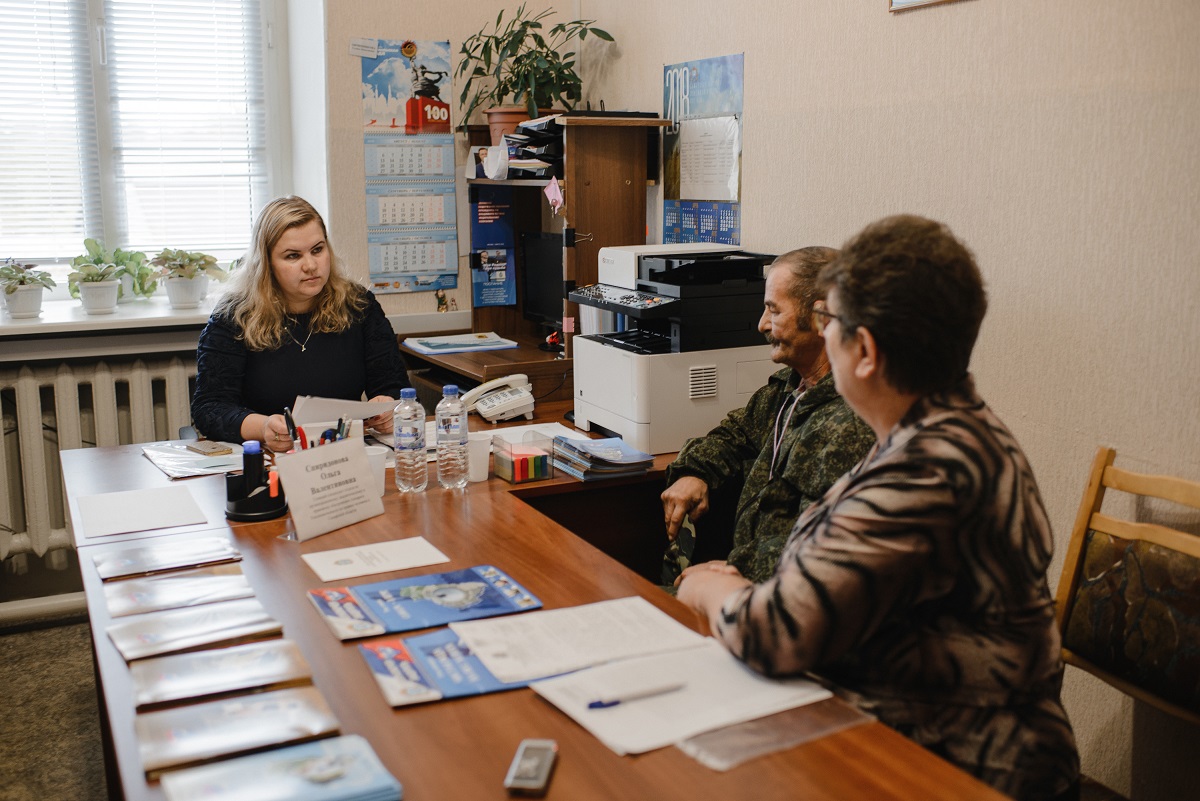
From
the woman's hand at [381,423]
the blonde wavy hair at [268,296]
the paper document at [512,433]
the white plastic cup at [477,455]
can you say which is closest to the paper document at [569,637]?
the white plastic cup at [477,455]

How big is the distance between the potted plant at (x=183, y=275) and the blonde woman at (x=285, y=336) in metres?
0.83

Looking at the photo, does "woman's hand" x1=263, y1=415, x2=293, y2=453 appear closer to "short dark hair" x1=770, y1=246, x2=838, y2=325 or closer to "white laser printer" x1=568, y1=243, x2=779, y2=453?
"white laser printer" x1=568, y1=243, x2=779, y2=453

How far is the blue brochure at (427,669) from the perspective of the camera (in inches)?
54.9

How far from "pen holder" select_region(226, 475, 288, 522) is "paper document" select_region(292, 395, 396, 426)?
36 cm

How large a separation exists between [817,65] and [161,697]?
2.15 metres

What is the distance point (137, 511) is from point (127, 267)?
1858mm

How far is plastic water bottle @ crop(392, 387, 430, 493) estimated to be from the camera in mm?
2299

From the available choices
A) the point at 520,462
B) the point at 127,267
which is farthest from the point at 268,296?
the point at 127,267

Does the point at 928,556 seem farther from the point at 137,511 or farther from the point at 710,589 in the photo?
the point at 137,511

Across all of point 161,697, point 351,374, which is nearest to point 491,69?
point 351,374

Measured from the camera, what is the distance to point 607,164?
3373 millimetres

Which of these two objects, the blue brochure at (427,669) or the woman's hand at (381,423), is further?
the woman's hand at (381,423)

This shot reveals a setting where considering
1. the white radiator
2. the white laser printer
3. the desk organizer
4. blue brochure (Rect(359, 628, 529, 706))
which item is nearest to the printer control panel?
the white laser printer

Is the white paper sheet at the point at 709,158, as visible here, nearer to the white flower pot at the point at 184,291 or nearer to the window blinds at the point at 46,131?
the white flower pot at the point at 184,291
